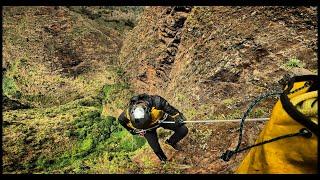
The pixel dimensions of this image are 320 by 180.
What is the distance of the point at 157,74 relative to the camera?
1645cm

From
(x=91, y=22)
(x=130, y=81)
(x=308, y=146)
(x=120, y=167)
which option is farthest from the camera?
(x=91, y=22)

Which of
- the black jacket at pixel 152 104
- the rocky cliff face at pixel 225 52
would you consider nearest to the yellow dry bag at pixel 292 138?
the black jacket at pixel 152 104

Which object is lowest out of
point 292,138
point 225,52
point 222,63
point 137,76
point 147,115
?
point 137,76

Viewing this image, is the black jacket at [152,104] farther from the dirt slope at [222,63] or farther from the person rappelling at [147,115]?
the dirt slope at [222,63]

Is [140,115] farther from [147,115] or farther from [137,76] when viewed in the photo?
[137,76]

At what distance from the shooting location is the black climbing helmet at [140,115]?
20.1 ft

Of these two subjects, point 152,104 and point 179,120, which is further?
point 179,120

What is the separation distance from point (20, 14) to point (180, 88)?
1152 cm

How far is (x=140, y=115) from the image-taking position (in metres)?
6.12

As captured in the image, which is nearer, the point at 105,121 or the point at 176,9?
the point at 105,121

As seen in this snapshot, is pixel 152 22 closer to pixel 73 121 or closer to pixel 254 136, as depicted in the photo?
pixel 73 121

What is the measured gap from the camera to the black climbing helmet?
20.1 ft

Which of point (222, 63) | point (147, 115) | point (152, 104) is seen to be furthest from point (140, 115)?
point (222, 63)

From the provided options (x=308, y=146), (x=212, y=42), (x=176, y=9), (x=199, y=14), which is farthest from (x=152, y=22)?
(x=308, y=146)
